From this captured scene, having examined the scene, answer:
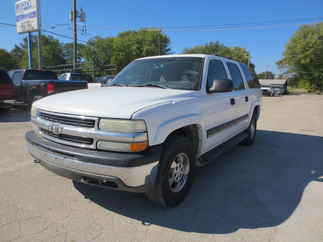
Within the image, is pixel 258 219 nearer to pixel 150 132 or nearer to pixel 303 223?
pixel 303 223

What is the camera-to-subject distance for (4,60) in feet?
199

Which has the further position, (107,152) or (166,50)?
(166,50)

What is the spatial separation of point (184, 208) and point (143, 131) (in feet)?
4.14

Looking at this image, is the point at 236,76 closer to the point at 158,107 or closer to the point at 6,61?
the point at 158,107

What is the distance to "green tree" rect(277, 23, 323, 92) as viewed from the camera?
45.2 m

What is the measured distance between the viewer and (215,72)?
12.4 feet

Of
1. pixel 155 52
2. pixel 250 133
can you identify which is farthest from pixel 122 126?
pixel 155 52

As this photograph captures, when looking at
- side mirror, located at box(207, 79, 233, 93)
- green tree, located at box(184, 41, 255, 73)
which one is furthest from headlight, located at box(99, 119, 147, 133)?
green tree, located at box(184, 41, 255, 73)

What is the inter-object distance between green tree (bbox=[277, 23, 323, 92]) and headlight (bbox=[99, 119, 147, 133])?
5350cm

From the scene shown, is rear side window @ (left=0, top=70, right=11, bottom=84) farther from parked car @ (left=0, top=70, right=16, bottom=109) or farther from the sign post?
the sign post

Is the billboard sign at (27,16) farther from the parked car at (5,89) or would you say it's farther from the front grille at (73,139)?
the front grille at (73,139)

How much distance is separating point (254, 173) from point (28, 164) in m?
3.98

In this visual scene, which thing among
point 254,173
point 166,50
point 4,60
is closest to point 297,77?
point 166,50

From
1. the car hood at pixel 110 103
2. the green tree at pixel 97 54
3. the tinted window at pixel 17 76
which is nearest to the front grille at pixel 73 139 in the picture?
the car hood at pixel 110 103
